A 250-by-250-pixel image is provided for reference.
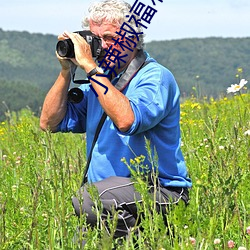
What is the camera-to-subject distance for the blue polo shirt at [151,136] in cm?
338

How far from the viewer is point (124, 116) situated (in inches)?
126

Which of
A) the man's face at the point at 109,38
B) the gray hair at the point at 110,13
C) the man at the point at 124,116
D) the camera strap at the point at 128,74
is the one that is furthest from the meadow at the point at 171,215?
the gray hair at the point at 110,13

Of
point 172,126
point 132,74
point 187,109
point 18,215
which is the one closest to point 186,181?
point 172,126

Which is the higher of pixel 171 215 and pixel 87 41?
pixel 87 41

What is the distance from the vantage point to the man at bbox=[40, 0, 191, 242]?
10.8 feet

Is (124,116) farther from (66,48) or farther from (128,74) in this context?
(66,48)

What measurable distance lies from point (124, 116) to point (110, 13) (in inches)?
25.1

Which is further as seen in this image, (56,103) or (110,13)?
(56,103)

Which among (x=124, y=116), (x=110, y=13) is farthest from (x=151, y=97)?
(x=110, y=13)

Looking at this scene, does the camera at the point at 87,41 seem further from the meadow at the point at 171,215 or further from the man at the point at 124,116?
the meadow at the point at 171,215

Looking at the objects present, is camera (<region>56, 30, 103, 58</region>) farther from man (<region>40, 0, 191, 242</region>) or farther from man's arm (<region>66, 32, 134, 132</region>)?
man's arm (<region>66, 32, 134, 132</region>)

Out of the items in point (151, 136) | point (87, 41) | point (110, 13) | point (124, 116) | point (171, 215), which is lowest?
point (171, 215)

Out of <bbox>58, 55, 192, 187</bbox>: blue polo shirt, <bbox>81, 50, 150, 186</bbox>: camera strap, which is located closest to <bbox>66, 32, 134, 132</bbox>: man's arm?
<bbox>58, 55, 192, 187</bbox>: blue polo shirt

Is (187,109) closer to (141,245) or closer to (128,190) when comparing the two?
(128,190)
